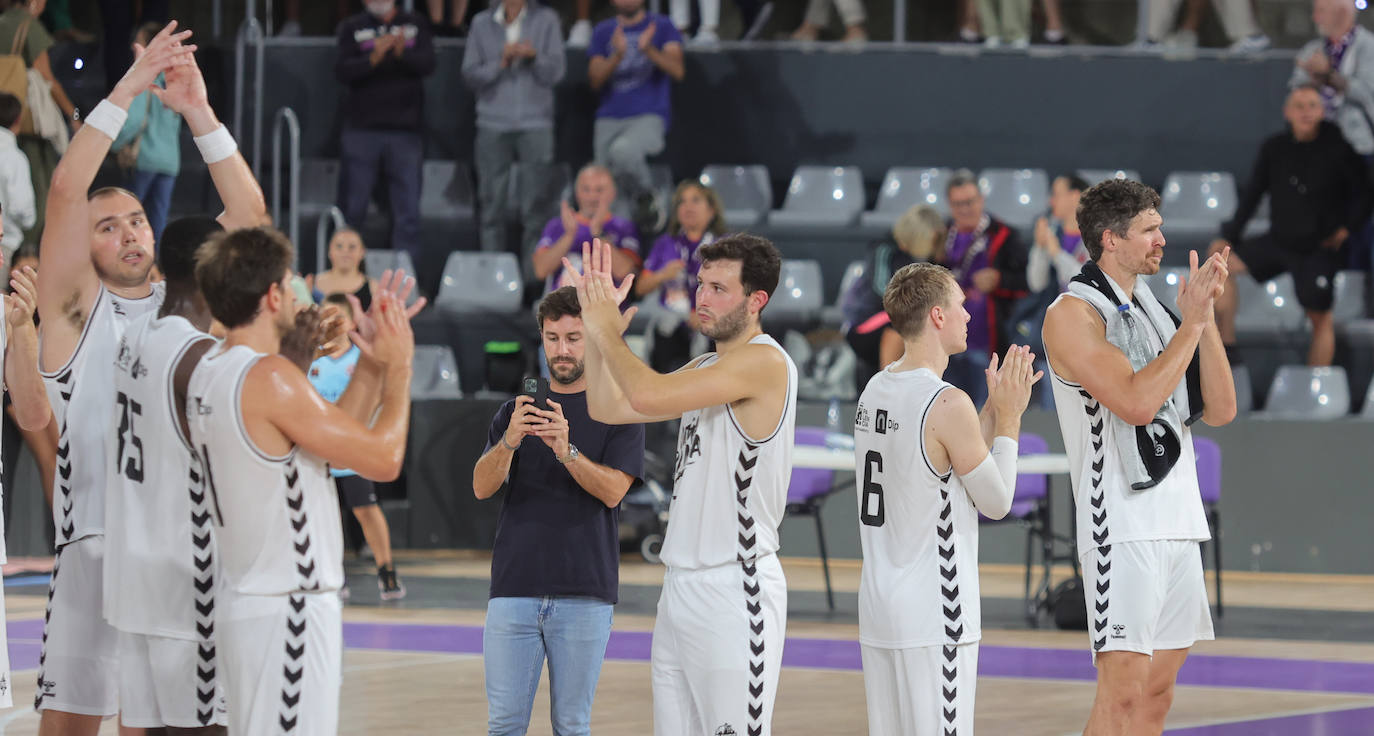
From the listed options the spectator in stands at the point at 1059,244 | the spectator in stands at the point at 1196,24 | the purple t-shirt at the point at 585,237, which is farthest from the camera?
the spectator in stands at the point at 1196,24

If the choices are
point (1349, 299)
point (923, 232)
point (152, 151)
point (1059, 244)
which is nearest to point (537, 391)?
point (923, 232)

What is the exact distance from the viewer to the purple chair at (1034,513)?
34.2 feet

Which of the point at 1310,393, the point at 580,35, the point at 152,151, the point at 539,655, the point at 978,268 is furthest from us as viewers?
the point at 580,35

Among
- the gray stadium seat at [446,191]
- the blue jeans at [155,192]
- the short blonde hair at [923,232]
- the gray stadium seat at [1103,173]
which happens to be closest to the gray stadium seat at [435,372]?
the gray stadium seat at [446,191]

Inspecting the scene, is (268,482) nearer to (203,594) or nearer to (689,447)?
(203,594)

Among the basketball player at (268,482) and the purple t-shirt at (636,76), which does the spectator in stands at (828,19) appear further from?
the basketball player at (268,482)

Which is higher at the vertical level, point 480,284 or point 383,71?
point 383,71

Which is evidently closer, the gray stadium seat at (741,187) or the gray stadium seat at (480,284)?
the gray stadium seat at (480,284)

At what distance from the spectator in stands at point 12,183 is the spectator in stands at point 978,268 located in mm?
6654

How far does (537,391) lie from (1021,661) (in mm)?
4466

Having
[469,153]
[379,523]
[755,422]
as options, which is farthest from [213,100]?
[755,422]

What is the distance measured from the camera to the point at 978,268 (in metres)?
12.0

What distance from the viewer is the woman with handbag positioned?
13.0 metres

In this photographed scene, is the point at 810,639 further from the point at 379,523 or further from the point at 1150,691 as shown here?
the point at 1150,691
